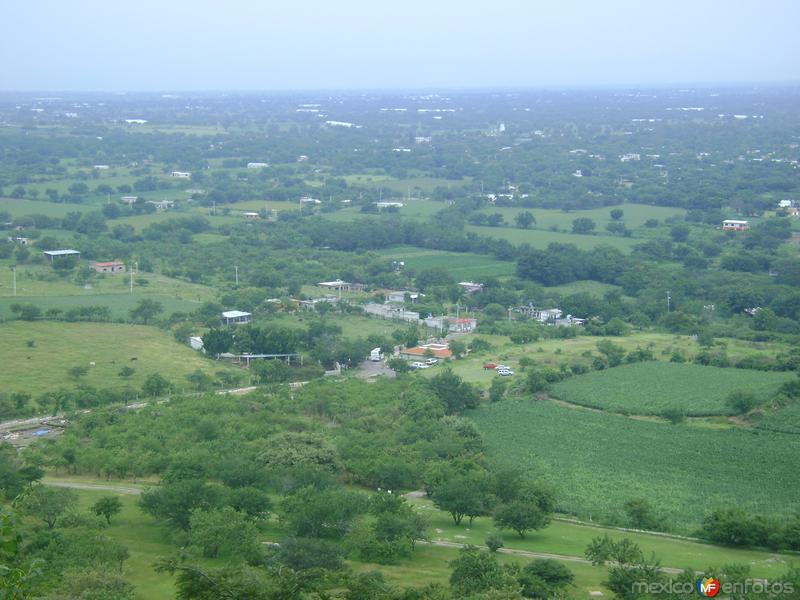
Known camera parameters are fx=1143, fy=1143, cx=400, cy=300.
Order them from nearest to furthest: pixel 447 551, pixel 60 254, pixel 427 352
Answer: pixel 447 551
pixel 427 352
pixel 60 254

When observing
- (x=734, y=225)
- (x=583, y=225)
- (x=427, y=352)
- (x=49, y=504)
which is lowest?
(x=427, y=352)

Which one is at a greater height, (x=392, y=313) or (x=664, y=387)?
(x=664, y=387)

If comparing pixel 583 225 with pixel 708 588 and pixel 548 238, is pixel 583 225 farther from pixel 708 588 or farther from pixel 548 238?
pixel 708 588

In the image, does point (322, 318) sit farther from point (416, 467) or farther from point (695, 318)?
point (416, 467)

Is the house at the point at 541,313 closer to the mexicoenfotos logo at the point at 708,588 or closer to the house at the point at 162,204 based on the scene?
the mexicoenfotos logo at the point at 708,588

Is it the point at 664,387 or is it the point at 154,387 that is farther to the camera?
the point at 664,387

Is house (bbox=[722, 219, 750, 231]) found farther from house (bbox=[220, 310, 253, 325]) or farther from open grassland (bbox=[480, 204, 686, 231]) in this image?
house (bbox=[220, 310, 253, 325])

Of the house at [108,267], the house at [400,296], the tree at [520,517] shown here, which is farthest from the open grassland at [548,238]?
the tree at [520,517]

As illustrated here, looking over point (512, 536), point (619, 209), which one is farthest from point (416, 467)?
point (619, 209)

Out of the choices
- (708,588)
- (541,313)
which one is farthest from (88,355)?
(708,588)
